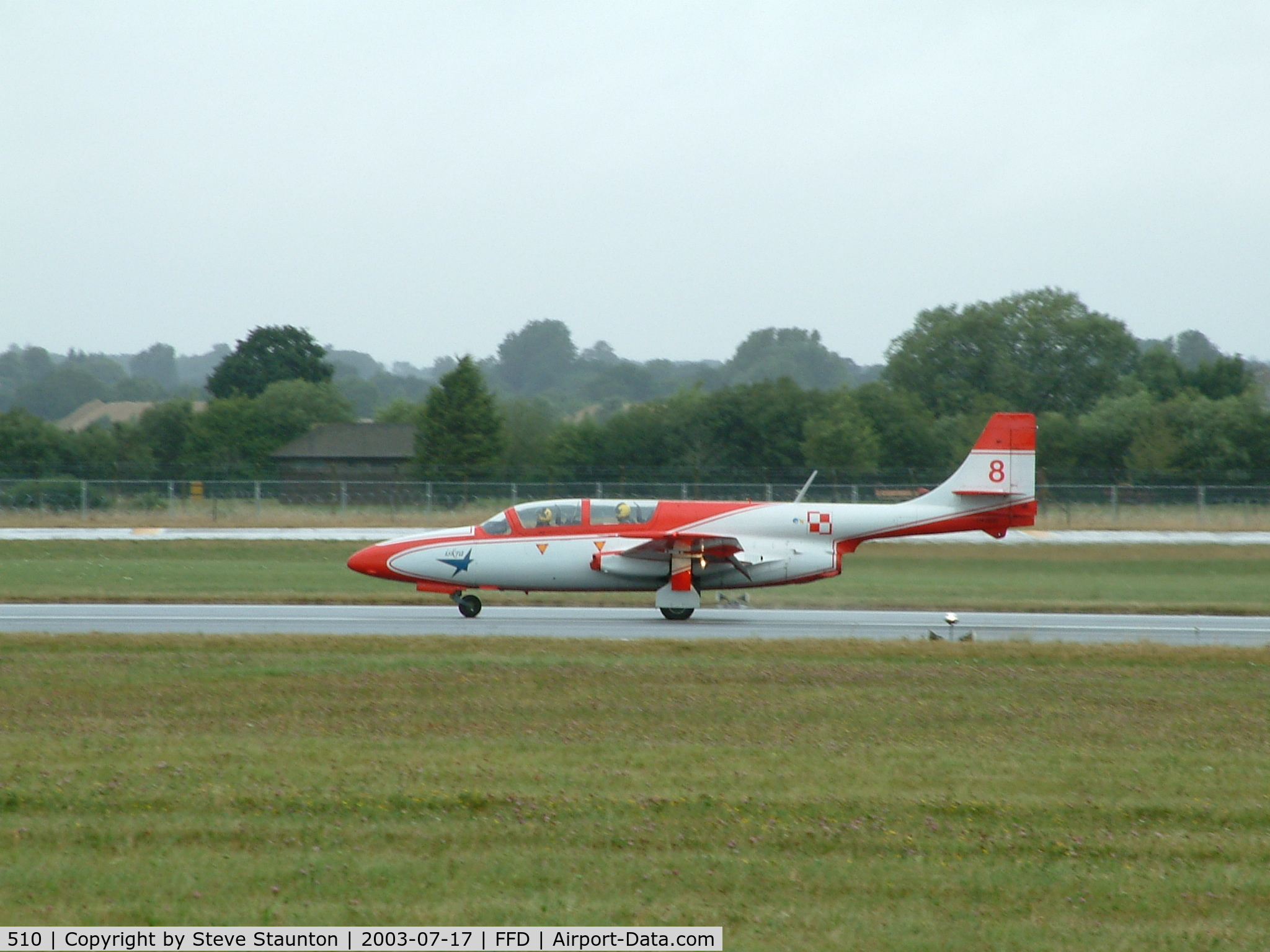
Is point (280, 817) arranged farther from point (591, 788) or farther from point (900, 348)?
point (900, 348)

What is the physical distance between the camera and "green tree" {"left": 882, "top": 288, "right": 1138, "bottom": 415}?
82.9 m

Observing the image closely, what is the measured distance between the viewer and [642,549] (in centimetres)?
2138

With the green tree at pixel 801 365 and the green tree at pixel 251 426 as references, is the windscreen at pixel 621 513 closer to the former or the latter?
the green tree at pixel 251 426

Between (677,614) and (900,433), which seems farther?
(900,433)

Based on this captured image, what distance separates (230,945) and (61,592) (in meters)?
21.7

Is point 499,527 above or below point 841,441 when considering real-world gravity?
below

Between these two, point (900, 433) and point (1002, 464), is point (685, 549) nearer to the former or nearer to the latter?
point (1002, 464)

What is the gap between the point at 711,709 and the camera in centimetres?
1202

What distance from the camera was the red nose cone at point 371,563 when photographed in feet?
71.1

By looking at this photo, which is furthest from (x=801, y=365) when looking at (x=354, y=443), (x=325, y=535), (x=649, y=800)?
(x=649, y=800)

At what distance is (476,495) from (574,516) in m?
25.9

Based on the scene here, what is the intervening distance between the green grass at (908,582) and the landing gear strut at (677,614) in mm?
4010

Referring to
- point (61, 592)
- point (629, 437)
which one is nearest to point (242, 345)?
point (629, 437)

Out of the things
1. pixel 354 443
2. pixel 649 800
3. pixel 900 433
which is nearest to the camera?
pixel 649 800
